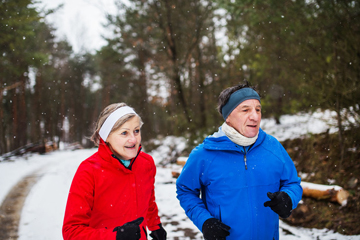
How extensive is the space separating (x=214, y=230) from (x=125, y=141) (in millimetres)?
963

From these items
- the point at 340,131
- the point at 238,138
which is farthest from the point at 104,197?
the point at 340,131

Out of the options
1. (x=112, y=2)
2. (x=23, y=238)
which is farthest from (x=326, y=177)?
(x=112, y=2)

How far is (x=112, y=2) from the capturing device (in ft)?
36.2

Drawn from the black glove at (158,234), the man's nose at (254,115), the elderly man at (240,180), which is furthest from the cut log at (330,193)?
the black glove at (158,234)

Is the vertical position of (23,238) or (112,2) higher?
(112,2)

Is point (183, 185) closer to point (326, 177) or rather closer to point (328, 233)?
point (328, 233)

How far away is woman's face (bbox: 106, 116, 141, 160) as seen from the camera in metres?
1.91

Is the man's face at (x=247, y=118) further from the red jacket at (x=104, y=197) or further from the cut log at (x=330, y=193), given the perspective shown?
the cut log at (x=330, y=193)

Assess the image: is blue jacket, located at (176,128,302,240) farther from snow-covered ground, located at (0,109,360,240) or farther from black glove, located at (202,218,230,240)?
snow-covered ground, located at (0,109,360,240)

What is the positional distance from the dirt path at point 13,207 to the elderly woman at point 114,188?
3617 millimetres

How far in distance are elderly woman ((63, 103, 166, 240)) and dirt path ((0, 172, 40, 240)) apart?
3.62 meters

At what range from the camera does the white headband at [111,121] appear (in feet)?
6.42

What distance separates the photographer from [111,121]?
197 centimetres

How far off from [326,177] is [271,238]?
4.28m
